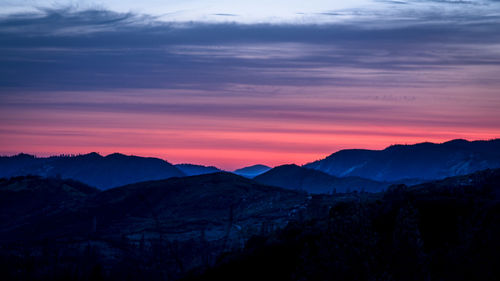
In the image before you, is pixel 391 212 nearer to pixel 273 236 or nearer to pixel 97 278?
pixel 273 236

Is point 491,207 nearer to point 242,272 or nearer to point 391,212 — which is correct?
point 391,212

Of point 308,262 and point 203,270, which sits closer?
point 308,262

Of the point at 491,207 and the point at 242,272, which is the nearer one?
the point at 491,207

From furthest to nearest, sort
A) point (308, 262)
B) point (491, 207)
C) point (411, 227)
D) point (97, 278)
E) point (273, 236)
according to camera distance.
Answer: point (97, 278)
point (273, 236)
point (491, 207)
point (308, 262)
point (411, 227)

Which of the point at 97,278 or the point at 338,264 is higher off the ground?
the point at 338,264

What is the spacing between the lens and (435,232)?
445 feet

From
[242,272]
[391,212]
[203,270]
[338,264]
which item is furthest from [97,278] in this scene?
[338,264]

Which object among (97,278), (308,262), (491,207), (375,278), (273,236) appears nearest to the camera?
(375,278)

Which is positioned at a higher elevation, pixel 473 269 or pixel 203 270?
pixel 473 269

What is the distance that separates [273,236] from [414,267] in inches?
4099

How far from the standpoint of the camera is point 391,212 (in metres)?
144

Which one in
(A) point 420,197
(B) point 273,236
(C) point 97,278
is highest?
(A) point 420,197

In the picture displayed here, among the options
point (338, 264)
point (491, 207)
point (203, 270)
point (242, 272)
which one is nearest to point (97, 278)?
point (203, 270)

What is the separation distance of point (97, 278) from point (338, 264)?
138690mm
